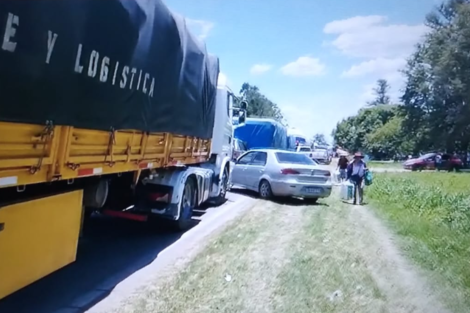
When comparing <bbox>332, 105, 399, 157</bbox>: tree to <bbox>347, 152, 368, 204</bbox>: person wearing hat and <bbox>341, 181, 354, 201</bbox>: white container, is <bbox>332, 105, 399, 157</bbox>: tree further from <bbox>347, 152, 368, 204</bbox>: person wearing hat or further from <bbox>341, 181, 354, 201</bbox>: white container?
<bbox>347, 152, 368, 204</bbox>: person wearing hat

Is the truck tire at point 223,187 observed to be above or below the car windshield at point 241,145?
below

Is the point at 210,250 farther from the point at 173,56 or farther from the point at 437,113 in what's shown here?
the point at 437,113

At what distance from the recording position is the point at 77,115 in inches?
161

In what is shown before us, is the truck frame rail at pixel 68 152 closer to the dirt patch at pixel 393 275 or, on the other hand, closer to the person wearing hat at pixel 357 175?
the dirt patch at pixel 393 275

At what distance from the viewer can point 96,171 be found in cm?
486

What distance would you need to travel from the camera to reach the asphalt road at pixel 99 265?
4.56 meters

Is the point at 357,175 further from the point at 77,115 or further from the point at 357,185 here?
the point at 77,115

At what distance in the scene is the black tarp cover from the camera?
3156 millimetres

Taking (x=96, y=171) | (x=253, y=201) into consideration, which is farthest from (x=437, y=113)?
(x=96, y=171)

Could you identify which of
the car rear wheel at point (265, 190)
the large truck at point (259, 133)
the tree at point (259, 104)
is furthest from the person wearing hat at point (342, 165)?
the tree at point (259, 104)

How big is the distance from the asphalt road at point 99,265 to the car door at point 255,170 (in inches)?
174

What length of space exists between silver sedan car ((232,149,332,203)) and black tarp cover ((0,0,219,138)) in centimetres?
614

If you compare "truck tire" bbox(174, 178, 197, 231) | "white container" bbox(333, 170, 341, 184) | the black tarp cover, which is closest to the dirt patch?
"truck tire" bbox(174, 178, 197, 231)

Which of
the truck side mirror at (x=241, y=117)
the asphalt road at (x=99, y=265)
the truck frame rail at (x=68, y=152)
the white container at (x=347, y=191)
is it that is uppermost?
the truck side mirror at (x=241, y=117)
